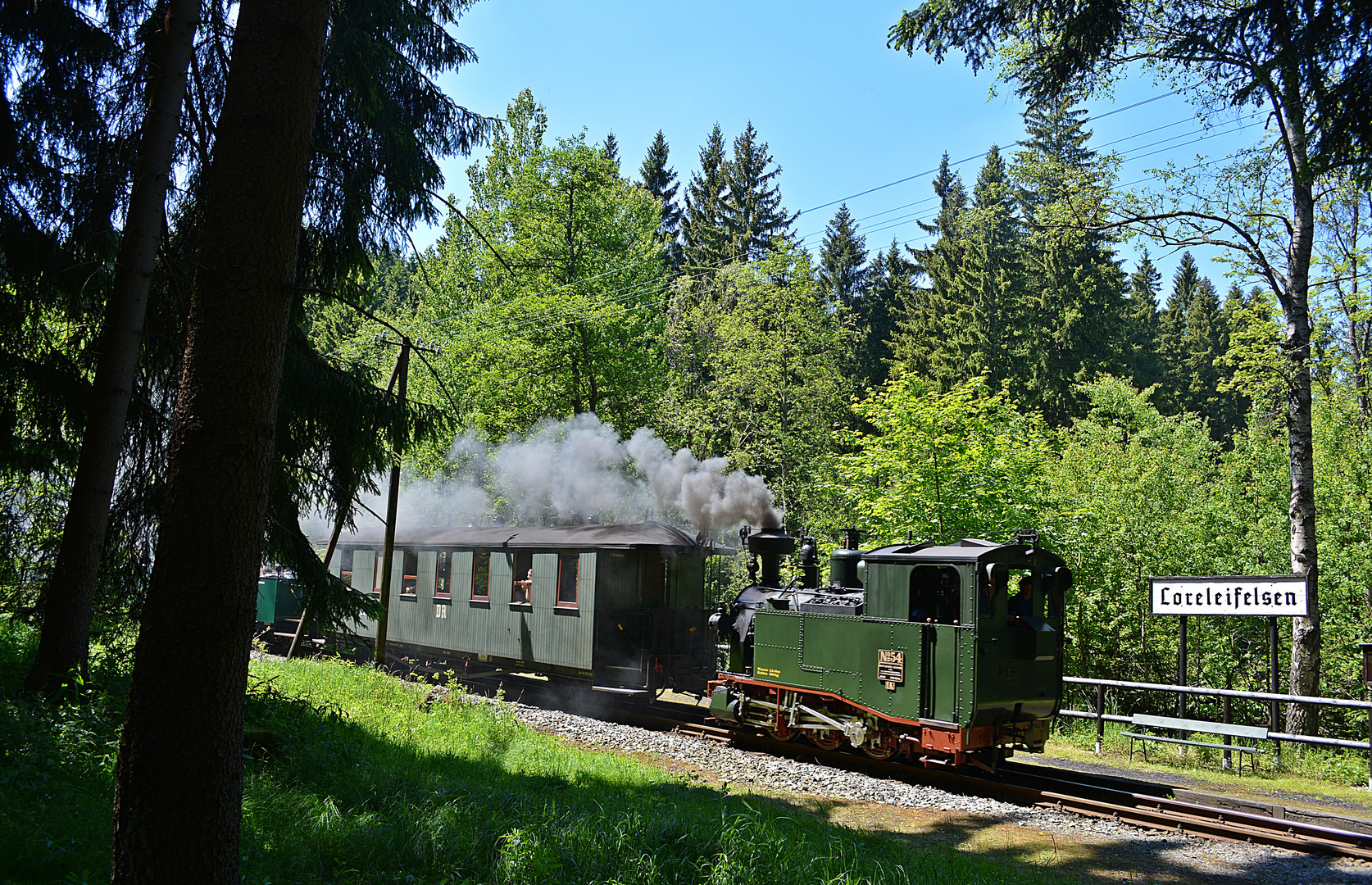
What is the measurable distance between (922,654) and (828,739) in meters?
2.00

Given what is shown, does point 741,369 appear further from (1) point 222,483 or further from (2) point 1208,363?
(2) point 1208,363

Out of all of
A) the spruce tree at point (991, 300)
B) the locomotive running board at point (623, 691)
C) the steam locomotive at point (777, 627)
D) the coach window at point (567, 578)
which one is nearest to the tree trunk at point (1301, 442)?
the steam locomotive at point (777, 627)

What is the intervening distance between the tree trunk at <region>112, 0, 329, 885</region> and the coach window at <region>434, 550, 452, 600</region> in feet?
42.0

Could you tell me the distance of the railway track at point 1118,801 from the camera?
7523mm

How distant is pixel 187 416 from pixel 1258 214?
14.6m

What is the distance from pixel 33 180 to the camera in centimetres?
651

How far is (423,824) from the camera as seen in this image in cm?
575

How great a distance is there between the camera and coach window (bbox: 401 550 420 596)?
17.3m

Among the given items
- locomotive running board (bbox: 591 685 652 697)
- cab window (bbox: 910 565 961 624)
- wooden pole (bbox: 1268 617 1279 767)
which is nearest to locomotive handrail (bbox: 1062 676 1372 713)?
wooden pole (bbox: 1268 617 1279 767)

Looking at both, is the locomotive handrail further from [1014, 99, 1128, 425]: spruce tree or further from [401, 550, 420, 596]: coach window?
[1014, 99, 1128, 425]: spruce tree

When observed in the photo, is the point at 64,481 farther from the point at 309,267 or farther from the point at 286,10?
the point at 286,10

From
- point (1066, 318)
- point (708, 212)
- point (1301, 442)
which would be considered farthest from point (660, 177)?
point (1301, 442)

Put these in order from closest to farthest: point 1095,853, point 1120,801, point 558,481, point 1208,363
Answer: point 1095,853 → point 1120,801 → point 558,481 → point 1208,363

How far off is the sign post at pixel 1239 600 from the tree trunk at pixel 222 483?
36.4 ft
